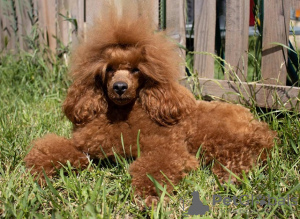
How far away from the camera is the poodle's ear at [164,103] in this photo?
1758mm

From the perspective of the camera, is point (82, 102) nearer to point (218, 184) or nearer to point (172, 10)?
point (218, 184)

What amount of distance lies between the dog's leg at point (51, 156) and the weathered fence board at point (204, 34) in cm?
127

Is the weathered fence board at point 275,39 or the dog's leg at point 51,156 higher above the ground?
the weathered fence board at point 275,39

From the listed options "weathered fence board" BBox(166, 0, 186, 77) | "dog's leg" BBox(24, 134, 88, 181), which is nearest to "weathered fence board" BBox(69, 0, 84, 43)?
"weathered fence board" BBox(166, 0, 186, 77)

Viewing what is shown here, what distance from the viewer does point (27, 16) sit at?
4.09 m

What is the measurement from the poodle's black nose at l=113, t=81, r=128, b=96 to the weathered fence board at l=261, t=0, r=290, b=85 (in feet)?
3.89

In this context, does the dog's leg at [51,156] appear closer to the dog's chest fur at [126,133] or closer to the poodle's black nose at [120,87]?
the dog's chest fur at [126,133]

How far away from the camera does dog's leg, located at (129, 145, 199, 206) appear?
5.09 ft

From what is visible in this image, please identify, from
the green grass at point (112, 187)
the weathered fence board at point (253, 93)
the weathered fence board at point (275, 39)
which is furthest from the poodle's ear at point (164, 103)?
the weathered fence board at point (275, 39)

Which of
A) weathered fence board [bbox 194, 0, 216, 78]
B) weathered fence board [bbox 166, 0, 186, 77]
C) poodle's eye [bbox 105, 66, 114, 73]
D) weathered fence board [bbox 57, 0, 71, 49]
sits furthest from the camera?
weathered fence board [bbox 57, 0, 71, 49]

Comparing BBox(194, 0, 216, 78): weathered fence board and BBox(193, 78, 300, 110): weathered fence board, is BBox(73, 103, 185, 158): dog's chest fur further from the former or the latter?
BBox(194, 0, 216, 78): weathered fence board

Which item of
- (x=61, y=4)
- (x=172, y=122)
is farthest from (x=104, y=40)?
(x=61, y=4)

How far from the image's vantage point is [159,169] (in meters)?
1.59

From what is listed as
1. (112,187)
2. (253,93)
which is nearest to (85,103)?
(112,187)
